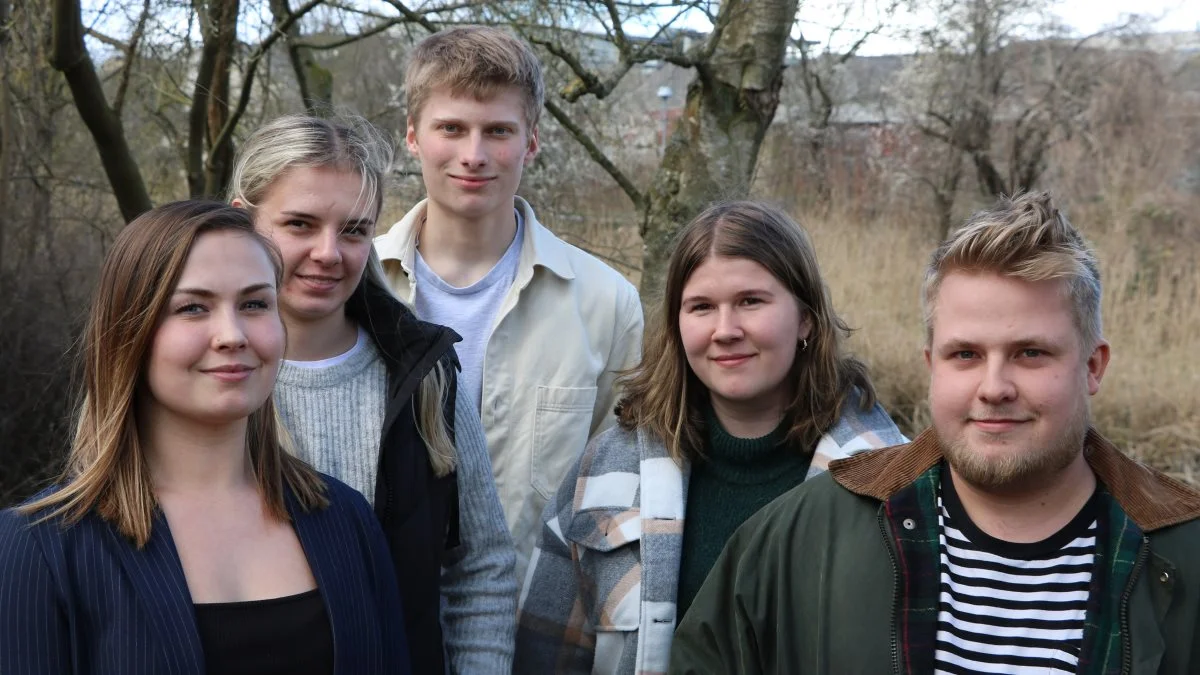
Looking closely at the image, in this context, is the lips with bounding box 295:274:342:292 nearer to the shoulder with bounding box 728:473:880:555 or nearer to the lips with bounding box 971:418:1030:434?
the shoulder with bounding box 728:473:880:555

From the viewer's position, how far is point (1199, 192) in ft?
41.0

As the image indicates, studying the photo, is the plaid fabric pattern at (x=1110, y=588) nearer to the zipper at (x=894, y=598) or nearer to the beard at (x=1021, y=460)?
the beard at (x=1021, y=460)

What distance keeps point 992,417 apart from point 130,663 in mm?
1477

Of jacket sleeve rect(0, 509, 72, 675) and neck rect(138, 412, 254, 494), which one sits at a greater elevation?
neck rect(138, 412, 254, 494)

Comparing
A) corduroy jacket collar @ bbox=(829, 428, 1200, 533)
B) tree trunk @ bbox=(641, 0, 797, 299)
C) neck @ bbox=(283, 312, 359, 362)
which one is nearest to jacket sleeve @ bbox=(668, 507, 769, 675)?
corduroy jacket collar @ bbox=(829, 428, 1200, 533)

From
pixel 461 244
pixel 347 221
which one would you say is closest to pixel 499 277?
pixel 461 244

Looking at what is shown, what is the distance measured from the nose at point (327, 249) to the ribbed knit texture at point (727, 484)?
3.10 feet

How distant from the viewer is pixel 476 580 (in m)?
2.66

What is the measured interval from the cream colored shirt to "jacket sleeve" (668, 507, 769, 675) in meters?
0.82

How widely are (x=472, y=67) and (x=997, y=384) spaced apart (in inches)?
63.6

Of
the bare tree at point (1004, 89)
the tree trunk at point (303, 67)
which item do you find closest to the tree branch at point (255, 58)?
the tree trunk at point (303, 67)

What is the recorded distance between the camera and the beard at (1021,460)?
2.10 meters

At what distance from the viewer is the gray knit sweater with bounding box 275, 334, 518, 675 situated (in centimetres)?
254

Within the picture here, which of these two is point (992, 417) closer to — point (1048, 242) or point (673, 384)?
point (1048, 242)
